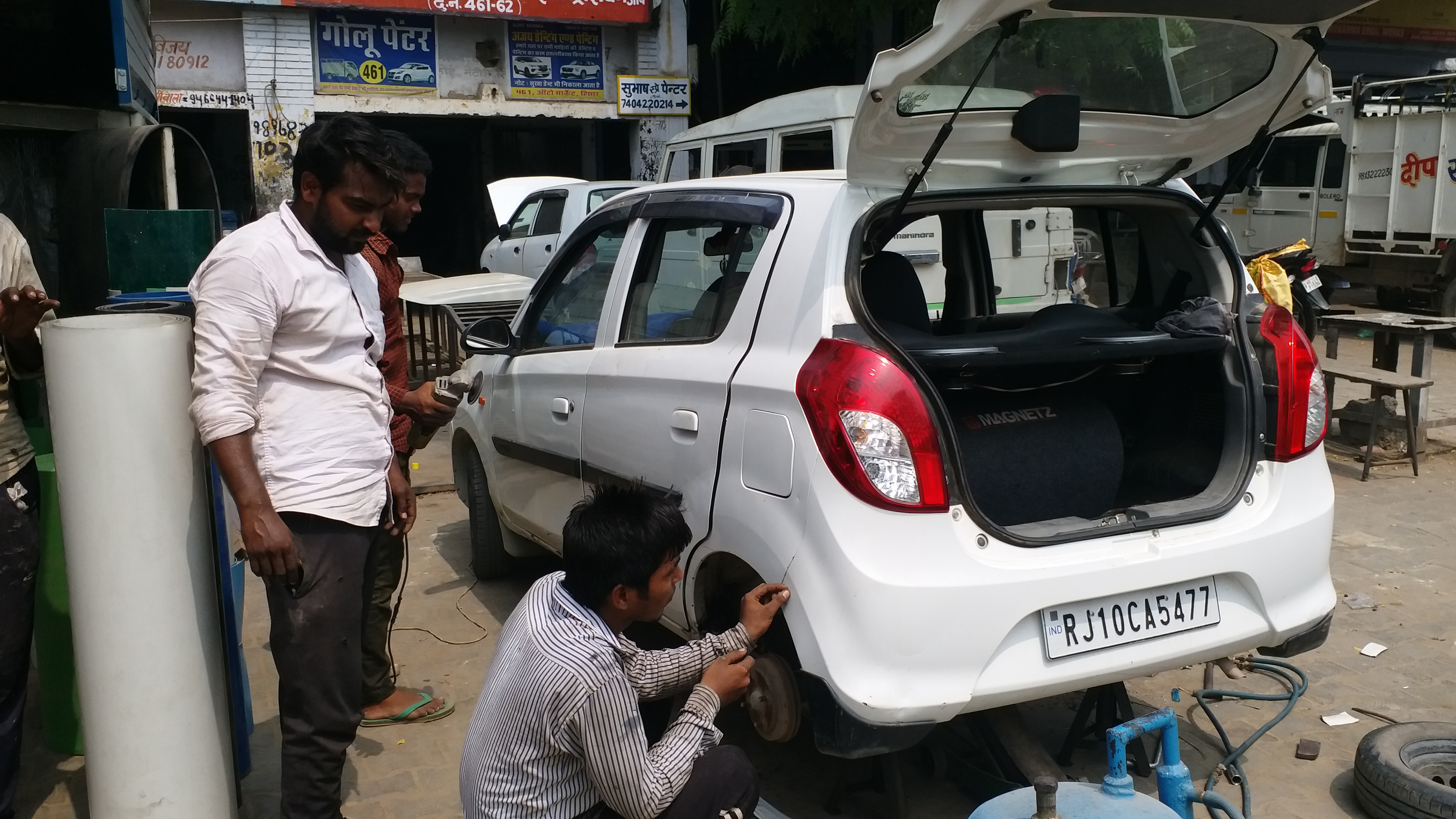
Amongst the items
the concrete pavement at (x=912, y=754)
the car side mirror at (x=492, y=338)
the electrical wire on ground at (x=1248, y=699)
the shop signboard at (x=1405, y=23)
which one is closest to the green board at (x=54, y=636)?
the concrete pavement at (x=912, y=754)

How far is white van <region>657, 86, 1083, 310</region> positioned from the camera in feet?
23.3

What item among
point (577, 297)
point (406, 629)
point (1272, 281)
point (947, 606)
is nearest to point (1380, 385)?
point (1272, 281)

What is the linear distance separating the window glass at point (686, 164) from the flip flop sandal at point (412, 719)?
7.03 m

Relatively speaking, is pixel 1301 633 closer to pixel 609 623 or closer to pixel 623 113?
pixel 609 623

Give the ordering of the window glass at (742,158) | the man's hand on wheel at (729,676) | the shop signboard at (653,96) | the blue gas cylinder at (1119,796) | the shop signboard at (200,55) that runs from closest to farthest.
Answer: the blue gas cylinder at (1119,796) < the man's hand on wheel at (729,676) < the window glass at (742,158) < the shop signboard at (200,55) < the shop signboard at (653,96)

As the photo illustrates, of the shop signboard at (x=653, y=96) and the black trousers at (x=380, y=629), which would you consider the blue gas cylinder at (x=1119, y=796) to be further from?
the shop signboard at (x=653, y=96)

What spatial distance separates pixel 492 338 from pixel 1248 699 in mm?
2847

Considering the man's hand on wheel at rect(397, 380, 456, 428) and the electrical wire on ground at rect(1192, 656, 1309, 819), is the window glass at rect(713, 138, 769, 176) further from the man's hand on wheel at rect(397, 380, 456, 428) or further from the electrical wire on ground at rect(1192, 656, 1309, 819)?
the electrical wire on ground at rect(1192, 656, 1309, 819)

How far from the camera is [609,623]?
2207mm

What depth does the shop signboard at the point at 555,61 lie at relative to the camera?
15.7m

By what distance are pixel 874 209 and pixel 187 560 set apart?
71.2 inches

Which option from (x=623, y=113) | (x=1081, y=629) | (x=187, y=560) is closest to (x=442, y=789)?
(x=187, y=560)

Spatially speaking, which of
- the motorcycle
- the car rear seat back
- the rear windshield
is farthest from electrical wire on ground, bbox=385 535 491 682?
the motorcycle

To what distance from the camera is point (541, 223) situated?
38.9ft
